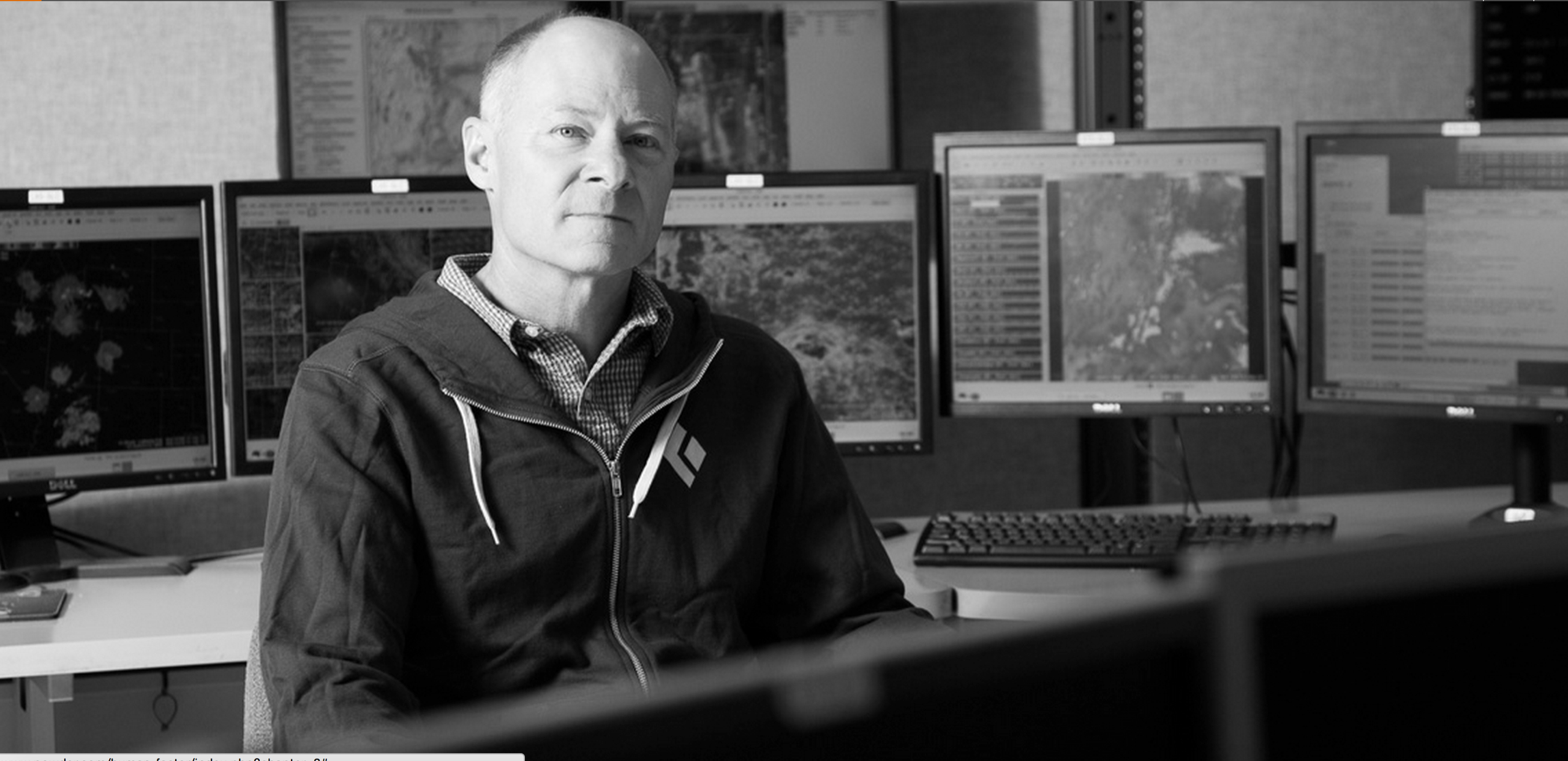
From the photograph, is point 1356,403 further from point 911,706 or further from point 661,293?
point 911,706

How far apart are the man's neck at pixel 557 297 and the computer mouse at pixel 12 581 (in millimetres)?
719

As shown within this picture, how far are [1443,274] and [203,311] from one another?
1.42 metres

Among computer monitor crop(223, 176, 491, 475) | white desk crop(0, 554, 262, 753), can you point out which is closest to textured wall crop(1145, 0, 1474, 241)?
computer monitor crop(223, 176, 491, 475)

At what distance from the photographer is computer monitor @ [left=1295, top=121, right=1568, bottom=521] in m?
1.97

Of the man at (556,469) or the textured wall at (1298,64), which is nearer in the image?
the man at (556,469)

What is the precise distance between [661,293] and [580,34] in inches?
9.4

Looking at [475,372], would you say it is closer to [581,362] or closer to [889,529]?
[581,362]

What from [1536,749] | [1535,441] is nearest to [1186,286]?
[1535,441]

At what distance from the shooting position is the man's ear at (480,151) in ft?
4.95

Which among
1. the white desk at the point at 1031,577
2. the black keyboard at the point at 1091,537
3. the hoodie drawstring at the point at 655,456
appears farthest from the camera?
the black keyboard at the point at 1091,537

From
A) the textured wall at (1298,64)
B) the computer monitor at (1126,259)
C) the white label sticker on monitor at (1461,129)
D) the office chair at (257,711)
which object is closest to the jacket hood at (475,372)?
the office chair at (257,711)

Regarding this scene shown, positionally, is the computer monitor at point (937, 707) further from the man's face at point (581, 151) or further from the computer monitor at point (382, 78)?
the computer monitor at point (382, 78)

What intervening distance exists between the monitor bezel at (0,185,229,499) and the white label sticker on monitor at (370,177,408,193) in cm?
18

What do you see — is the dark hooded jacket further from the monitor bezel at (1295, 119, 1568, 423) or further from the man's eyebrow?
the monitor bezel at (1295, 119, 1568, 423)
